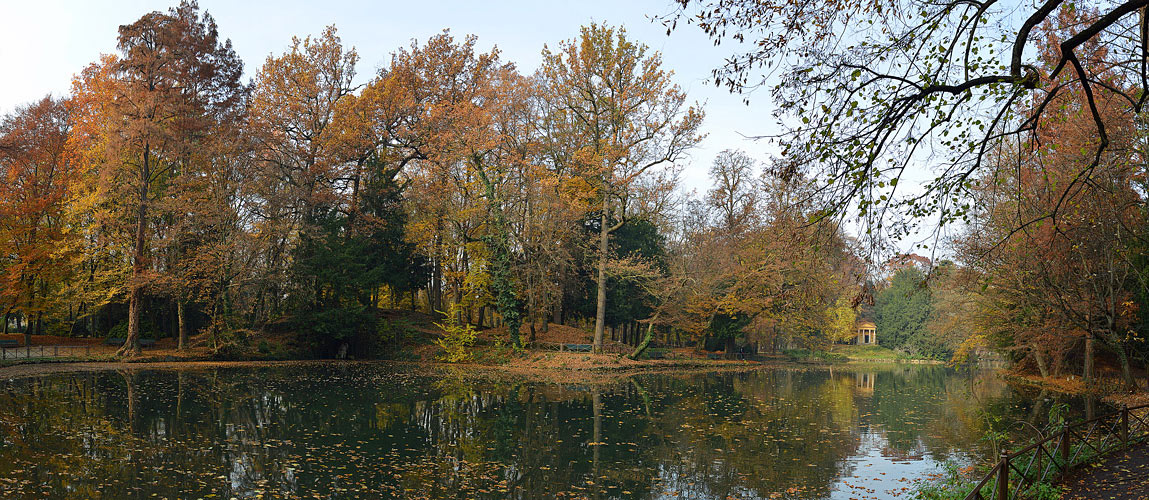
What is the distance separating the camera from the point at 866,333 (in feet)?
276

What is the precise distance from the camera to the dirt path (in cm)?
821

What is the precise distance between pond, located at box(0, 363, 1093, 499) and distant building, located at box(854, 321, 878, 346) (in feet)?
193

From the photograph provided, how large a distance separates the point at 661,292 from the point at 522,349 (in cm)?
746

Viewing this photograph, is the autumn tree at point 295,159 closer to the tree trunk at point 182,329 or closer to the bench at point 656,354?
the tree trunk at point 182,329

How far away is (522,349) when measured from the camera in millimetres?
33844

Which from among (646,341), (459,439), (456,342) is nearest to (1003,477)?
(459,439)

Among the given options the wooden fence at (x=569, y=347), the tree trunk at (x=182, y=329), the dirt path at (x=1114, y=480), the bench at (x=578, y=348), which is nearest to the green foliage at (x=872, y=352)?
the wooden fence at (x=569, y=347)

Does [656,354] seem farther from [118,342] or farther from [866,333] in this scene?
[866,333]

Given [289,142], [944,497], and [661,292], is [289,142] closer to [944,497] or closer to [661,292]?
[661,292]

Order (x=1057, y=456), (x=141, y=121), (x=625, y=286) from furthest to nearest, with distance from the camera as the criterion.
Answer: (x=625, y=286) < (x=141, y=121) < (x=1057, y=456)

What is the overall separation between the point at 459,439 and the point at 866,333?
266ft

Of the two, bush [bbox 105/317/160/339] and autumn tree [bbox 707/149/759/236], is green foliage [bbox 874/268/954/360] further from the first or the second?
bush [bbox 105/317/160/339]

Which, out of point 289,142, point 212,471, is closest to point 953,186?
point 212,471

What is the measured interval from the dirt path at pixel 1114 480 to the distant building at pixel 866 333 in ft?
238
